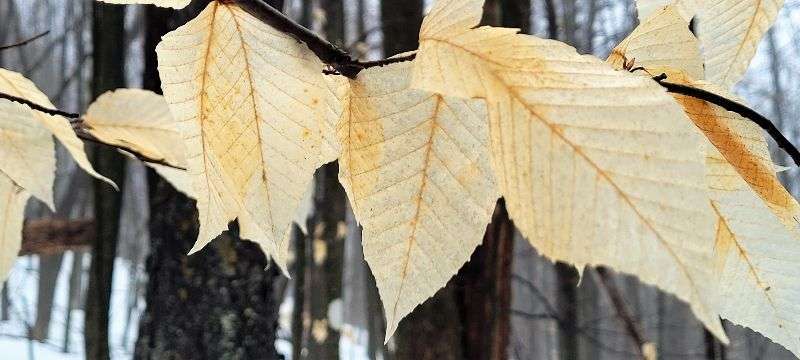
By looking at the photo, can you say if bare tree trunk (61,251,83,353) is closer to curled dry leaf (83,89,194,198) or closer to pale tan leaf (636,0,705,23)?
curled dry leaf (83,89,194,198)

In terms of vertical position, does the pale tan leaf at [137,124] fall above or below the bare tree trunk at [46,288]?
below

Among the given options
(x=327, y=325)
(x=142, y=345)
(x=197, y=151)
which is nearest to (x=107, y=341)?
(x=142, y=345)

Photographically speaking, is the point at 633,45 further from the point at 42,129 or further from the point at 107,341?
the point at 107,341

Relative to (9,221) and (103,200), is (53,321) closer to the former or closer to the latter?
(103,200)

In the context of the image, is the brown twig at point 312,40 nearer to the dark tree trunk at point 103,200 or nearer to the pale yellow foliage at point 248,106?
the pale yellow foliage at point 248,106

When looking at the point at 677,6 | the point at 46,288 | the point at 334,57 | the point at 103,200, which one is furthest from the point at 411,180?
the point at 46,288

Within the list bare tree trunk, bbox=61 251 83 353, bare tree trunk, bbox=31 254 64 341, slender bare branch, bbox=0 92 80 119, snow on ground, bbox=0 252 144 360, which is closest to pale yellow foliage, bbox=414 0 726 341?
slender bare branch, bbox=0 92 80 119

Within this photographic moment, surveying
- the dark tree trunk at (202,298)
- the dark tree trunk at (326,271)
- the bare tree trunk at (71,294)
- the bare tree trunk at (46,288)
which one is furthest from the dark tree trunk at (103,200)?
the bare tree trunk at (46,288)
